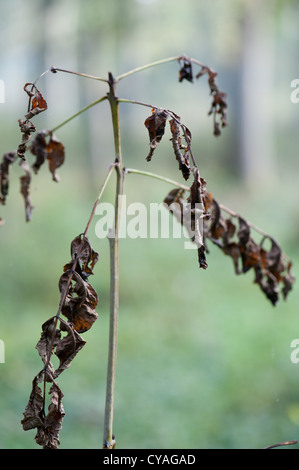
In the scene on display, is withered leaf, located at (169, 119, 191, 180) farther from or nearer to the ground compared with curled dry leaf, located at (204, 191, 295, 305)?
nearer to the ground

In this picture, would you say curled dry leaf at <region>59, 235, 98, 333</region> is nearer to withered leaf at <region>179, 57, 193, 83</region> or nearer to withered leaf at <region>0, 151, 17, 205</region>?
withered leaf at <region>0, 151, 17, 205</region>

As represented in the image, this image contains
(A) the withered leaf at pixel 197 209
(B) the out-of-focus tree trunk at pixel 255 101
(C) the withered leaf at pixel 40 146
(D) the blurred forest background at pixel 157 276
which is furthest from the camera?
(B) the out-of-focus tree trunk at pixel 255 101

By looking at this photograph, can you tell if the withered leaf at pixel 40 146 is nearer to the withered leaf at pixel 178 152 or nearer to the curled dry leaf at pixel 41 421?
the withered leaf at pixel 178 152

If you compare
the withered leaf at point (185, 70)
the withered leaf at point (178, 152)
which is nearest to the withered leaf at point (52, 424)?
the withered leaf at point (178, 152)

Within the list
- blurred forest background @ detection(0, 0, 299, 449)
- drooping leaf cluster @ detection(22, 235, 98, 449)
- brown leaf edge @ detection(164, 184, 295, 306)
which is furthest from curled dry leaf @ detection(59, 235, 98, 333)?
blurred forest background @ detection(0, 0, 299, 449)
